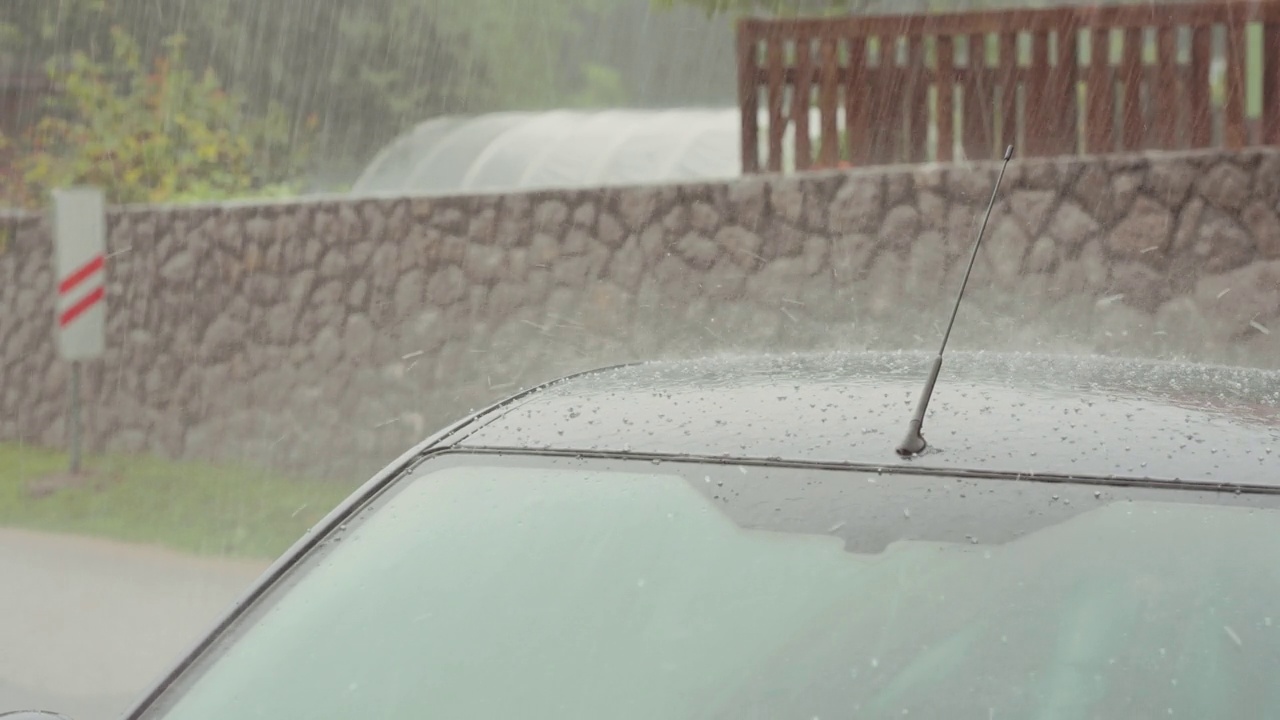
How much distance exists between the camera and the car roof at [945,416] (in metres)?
2.19

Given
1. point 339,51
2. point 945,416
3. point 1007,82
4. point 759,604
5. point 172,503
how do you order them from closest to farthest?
point 759,604 → point 945,416 → point 1007,82 → point 172,503 → point 339,51

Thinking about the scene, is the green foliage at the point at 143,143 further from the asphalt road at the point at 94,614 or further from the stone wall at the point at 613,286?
the asphalt road at the point at 94,614

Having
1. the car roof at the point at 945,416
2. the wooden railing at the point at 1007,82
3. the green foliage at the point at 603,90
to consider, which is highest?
the wooden railing at the point at 1007,82

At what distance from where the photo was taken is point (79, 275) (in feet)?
38.2

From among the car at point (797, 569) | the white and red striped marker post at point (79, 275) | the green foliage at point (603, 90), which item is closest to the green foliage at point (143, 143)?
the white and red striped marker post at point (79, 275)

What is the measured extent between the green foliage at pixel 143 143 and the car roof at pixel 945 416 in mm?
14411

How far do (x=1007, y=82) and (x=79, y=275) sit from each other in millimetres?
6579

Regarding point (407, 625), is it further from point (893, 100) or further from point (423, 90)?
point (423, 90)

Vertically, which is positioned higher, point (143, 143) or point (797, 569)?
point (797, 569)

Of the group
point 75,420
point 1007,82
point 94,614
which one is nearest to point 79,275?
point 75,420

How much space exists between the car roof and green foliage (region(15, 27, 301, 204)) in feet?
47.3

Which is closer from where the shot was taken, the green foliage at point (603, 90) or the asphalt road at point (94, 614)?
the asphalt road at point (94, 614)

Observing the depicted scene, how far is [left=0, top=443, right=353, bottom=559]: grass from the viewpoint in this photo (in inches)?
382

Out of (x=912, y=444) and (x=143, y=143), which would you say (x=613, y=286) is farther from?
(x=143, y=143)
